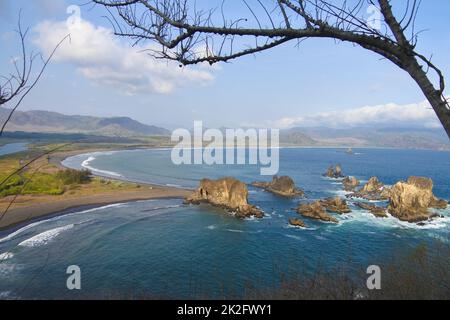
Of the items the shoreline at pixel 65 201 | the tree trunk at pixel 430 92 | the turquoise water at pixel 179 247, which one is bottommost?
the turquoise water at pixel 179 247

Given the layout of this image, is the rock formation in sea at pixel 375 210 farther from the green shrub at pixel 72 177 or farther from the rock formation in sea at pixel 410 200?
the green shrub at pixel 72 177

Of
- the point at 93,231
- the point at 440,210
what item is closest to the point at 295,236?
the point at 93,231

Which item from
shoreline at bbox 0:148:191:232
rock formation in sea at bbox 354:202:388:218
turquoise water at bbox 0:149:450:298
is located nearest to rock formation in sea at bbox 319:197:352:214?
turquoise water at bbox 0:149:450:298

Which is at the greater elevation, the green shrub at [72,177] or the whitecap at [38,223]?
the green shrub at [72,177]

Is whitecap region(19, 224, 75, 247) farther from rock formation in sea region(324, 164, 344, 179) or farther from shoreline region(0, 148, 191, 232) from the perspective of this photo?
rock formation in sea region(324, 164, 344, 179)

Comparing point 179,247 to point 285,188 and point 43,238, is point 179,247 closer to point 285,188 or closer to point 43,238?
point 43,238

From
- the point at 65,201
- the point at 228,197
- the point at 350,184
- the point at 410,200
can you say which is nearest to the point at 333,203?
the point at 410,200

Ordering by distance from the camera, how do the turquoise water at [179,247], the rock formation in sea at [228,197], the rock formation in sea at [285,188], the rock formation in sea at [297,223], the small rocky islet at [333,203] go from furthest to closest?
1. the rock formation in sea at [285,188]
2. the rock formation in sea at [228,197]
3. the small rocky islet at [333,203]
4. the rock formation in sea at [297,223]
5. the turquoise water at [179,247]

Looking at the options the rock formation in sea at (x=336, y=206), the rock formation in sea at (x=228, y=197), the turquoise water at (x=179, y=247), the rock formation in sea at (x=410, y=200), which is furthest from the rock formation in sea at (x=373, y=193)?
the rock formation in sea at (x=228, y=197)
